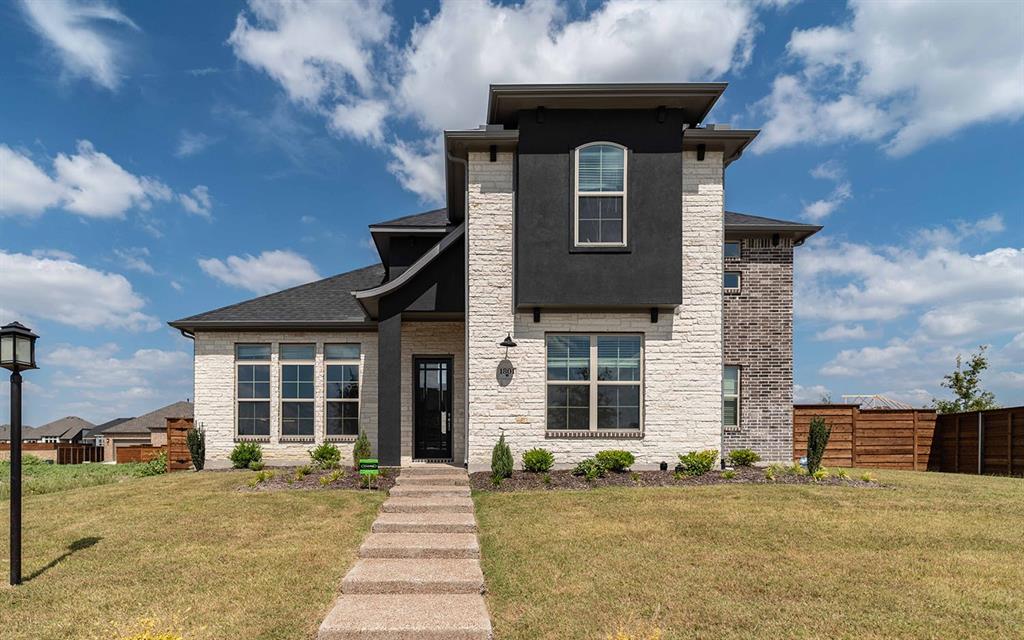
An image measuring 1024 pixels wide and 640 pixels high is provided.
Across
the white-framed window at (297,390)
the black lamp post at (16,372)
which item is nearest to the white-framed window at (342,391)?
the white-framed window at (297,390)

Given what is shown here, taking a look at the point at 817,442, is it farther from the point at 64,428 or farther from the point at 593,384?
the point at 64,428

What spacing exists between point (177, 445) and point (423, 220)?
9.14m

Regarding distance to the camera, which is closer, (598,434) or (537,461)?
(537,461)

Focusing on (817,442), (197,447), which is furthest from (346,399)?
(817,442)

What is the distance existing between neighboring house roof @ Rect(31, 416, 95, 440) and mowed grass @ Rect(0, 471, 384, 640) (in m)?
41.0

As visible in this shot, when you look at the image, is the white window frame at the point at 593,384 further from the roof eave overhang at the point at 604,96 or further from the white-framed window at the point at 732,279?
the white-framed window at the point at 732,279

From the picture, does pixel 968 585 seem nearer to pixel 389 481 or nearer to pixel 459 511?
pixel 459 511

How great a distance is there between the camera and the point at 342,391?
15.2 metres

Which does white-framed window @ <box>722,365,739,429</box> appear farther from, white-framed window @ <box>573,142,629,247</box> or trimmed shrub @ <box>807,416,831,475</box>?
white-framed window @ <box>573,142,629,247</box>

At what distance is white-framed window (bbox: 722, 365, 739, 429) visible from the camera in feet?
50.8

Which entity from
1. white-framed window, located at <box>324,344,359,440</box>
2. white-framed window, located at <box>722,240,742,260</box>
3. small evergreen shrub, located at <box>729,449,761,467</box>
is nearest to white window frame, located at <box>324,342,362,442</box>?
white-framed window, located at <box>324,344,359,440</box>

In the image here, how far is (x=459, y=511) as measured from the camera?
9398mm

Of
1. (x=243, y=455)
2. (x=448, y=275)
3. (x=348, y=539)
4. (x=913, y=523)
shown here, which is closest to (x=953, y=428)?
(x=913, y=523)

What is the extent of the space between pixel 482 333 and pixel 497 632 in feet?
23.6
